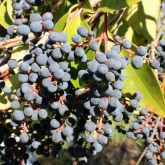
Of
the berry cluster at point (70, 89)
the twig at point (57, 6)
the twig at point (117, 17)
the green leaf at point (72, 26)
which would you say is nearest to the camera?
the berry cluster at point (70, 89)

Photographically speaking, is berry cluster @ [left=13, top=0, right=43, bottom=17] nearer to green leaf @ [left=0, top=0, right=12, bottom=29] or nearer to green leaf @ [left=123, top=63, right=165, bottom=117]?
green leaf @ [left=0, top=0, right=12, bottom=29]

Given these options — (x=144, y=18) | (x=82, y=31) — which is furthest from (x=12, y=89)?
(x=144, y=18)

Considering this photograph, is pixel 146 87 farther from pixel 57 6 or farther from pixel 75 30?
pixel 57 6

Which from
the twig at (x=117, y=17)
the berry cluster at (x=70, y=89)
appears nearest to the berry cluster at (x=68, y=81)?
the berry cluster at (x=70, y=89)

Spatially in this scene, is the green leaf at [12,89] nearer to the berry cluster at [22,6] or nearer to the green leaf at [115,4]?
the berry cluster at [22,6]

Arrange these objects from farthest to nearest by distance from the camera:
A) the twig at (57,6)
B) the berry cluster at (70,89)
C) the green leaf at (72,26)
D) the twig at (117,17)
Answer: the twig at (117,17), the twig at (57,6), the green leaf at (72,26), the berry cluster at (70,89)

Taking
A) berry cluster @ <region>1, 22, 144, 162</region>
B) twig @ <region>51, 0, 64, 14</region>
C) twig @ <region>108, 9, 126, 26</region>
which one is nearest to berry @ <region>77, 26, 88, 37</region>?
berry cluster @ <region>1, 22, 144, 162</region>
